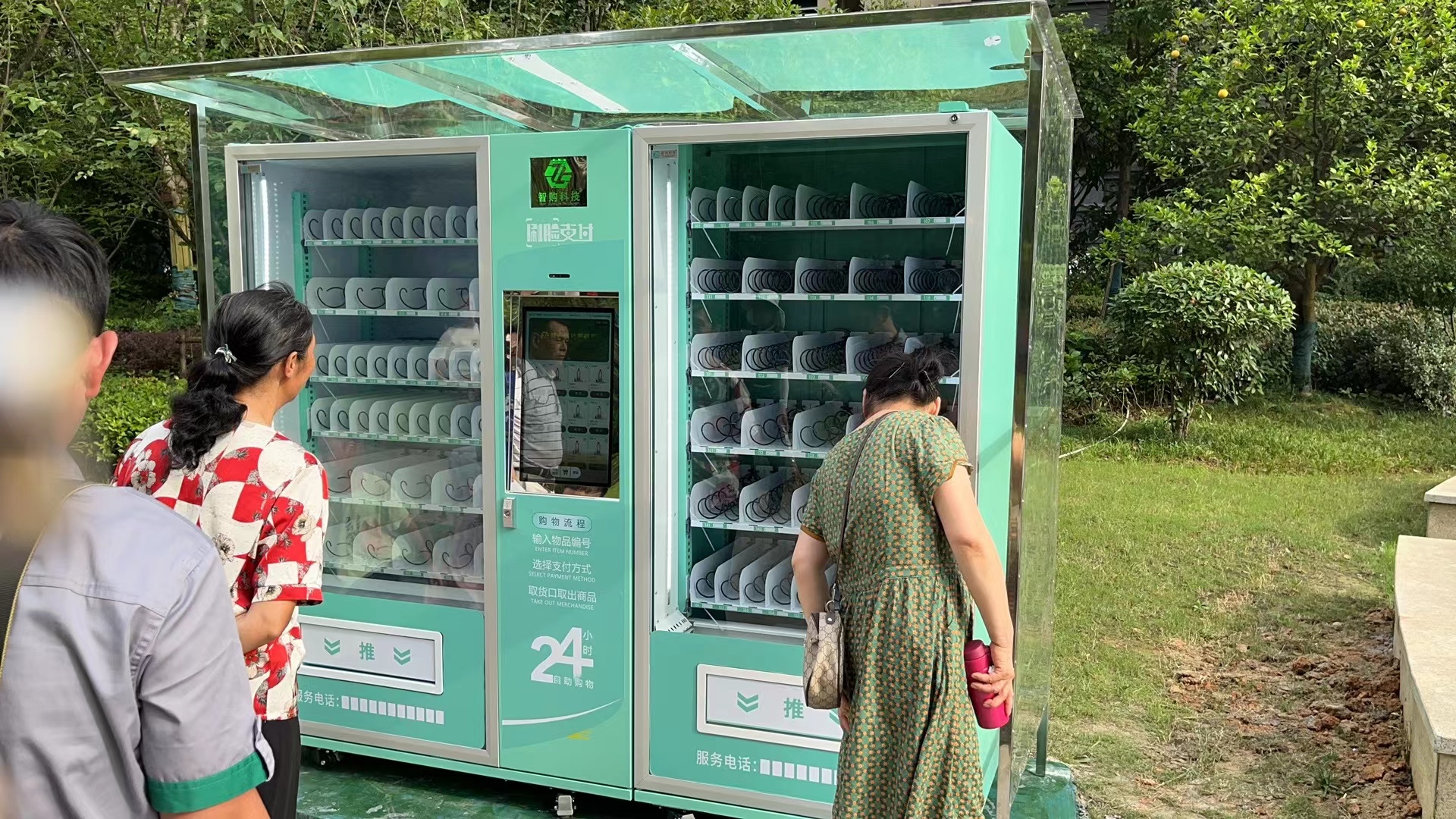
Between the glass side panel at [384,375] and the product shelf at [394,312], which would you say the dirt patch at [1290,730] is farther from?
the product shelf at [394,312]

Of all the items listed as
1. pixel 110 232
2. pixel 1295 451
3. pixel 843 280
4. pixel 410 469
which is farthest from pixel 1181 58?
pixel 110 232

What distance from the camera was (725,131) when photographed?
11.4ft

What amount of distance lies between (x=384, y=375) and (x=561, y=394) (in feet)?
3.03

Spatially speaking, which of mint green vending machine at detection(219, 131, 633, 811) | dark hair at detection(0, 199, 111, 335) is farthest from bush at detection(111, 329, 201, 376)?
dark hair at detection(0, 199, 111, 335)

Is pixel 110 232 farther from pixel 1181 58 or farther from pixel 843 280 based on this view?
pixel 1181 58

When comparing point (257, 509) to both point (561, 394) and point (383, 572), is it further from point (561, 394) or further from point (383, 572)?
point (383, 572)

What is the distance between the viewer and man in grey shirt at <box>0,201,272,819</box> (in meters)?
1.07

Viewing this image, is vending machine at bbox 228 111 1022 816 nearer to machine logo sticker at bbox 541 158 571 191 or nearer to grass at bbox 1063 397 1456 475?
machine logo sticker at bbox 541 158 571 191

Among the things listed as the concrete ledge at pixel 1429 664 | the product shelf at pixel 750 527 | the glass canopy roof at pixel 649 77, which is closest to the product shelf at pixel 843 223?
the glass canopy roof at pixel 649 77

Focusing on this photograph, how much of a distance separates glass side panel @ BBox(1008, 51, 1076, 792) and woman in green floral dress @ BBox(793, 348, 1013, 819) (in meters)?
0.74

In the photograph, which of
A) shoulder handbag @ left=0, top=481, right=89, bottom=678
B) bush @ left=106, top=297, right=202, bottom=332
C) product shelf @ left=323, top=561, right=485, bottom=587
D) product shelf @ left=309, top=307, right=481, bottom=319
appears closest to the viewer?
shoulder handbag @ left=0, top=481, right=89, bottom=678

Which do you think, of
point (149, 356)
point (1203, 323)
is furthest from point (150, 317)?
point (1203, 323)

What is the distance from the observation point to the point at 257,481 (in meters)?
2.33

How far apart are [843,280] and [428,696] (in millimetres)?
2173
